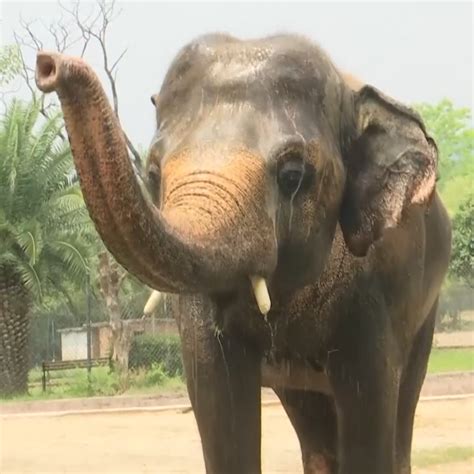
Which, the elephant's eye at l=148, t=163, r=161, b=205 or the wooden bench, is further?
the wooden bench

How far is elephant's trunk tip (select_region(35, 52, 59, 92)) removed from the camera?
1.95 metres

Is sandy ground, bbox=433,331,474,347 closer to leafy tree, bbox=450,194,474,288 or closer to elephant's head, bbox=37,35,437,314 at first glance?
leafy tree, bbox=450,194,474,288

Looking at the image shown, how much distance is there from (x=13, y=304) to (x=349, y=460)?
11997 millimetres

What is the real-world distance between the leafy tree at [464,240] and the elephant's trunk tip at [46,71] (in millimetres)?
19436

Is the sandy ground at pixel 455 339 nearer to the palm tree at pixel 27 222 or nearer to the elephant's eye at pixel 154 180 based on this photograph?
the palm tree at pixel 27 222

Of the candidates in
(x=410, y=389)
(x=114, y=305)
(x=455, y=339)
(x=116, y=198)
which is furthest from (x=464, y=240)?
(x=116, y=198)

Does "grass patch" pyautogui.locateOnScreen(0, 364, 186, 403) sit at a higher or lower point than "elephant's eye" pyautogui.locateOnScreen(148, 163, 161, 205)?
lower

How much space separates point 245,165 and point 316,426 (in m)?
1.88

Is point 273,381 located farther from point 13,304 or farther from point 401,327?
point 13,304

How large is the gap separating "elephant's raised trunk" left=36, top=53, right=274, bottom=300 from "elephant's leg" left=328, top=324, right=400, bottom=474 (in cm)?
100

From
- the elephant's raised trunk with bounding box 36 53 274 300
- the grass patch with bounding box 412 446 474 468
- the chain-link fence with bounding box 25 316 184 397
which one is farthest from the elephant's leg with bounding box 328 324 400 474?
the chain-link fence with bounding box 25 316 184 397

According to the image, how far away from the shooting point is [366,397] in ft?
10.9

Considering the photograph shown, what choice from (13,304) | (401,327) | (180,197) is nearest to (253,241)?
(180,197)

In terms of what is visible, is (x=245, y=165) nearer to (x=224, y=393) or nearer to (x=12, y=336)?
(x=224, y=393)
